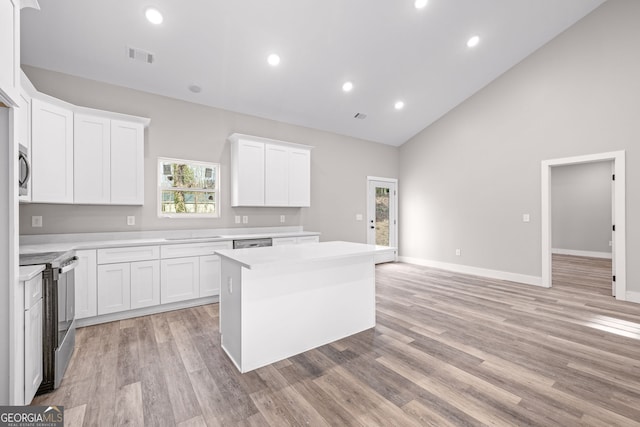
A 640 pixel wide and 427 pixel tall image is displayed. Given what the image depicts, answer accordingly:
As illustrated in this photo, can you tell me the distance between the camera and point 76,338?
2908 mm

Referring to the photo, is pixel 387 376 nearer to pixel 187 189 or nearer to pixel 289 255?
pixel 289 255

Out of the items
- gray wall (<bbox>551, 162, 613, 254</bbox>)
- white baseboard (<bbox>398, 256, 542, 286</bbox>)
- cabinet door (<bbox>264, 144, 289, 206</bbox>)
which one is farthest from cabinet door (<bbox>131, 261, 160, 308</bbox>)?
gray wall (<bbox>551, 162, 613, 254</bbox>)

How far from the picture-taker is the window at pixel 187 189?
419 centimetres

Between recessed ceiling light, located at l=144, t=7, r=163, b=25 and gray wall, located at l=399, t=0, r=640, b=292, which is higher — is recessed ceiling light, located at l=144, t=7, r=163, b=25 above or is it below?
above

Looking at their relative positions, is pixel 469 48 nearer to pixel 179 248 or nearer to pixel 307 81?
pixel 307 81

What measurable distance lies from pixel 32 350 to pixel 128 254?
1.59 metres

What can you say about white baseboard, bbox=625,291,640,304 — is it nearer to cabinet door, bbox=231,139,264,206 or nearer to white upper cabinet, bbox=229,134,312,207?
white upper cabinet, bbox=229,134,312,207

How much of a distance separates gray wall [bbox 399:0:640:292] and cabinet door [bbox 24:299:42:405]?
6266 millimetres

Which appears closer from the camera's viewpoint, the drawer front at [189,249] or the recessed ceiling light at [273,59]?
the drawer front at [189,249]

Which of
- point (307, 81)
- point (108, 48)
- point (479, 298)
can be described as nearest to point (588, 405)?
point (479, 298)

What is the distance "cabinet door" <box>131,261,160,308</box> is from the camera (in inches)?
134

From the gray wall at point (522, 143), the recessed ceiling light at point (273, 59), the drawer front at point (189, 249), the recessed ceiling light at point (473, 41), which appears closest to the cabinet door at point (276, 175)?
the drawer front at point (189, 249)

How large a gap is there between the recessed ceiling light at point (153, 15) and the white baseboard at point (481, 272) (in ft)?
20.6

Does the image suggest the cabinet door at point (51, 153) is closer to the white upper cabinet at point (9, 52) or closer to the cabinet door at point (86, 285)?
the cabinet door at point (86, 285)
